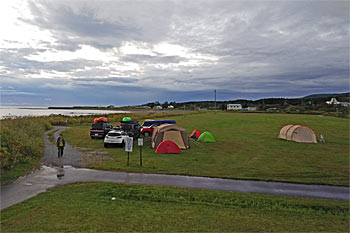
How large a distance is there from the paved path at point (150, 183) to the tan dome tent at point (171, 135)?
716 centimetres

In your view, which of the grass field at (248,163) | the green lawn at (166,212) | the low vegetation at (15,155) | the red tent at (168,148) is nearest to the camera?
the green lawn at (166,212)

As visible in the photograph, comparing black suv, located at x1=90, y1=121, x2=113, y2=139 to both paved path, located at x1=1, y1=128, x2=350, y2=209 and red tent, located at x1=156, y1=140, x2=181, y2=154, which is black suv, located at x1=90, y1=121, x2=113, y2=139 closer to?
red tent, located at x1=156, y1=140, x2=181, y2=154

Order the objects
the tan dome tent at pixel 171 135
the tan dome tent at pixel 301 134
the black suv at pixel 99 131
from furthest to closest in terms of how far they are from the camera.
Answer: the black suv at pixel 99 131, the tan dome tent at pixel 301 134, the tan dome tent at pixel 171 135

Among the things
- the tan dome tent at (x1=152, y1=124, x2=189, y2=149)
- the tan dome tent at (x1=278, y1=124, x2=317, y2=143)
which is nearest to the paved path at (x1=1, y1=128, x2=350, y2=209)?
the tan dome tent at (x1=152, y1=124, x2=189, y2=149)

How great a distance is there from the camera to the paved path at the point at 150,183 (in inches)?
384

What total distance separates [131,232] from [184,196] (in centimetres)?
315

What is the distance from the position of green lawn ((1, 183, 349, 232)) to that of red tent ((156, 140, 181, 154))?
26.3 feet

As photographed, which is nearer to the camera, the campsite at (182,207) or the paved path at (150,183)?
the campsite at (182,207)

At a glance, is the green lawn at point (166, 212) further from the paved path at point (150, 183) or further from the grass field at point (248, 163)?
the grass field at point (248, 163)

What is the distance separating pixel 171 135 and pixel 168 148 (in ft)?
5.25

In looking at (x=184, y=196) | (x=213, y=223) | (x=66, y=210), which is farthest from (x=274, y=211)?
(x=66, y=210)

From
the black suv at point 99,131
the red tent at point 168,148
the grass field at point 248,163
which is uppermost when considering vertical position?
the black suv at point 99,131

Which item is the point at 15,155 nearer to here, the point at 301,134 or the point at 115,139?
the point at 115,139

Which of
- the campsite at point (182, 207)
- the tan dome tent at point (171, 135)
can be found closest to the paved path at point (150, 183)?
the campsite at point (182, 207)
